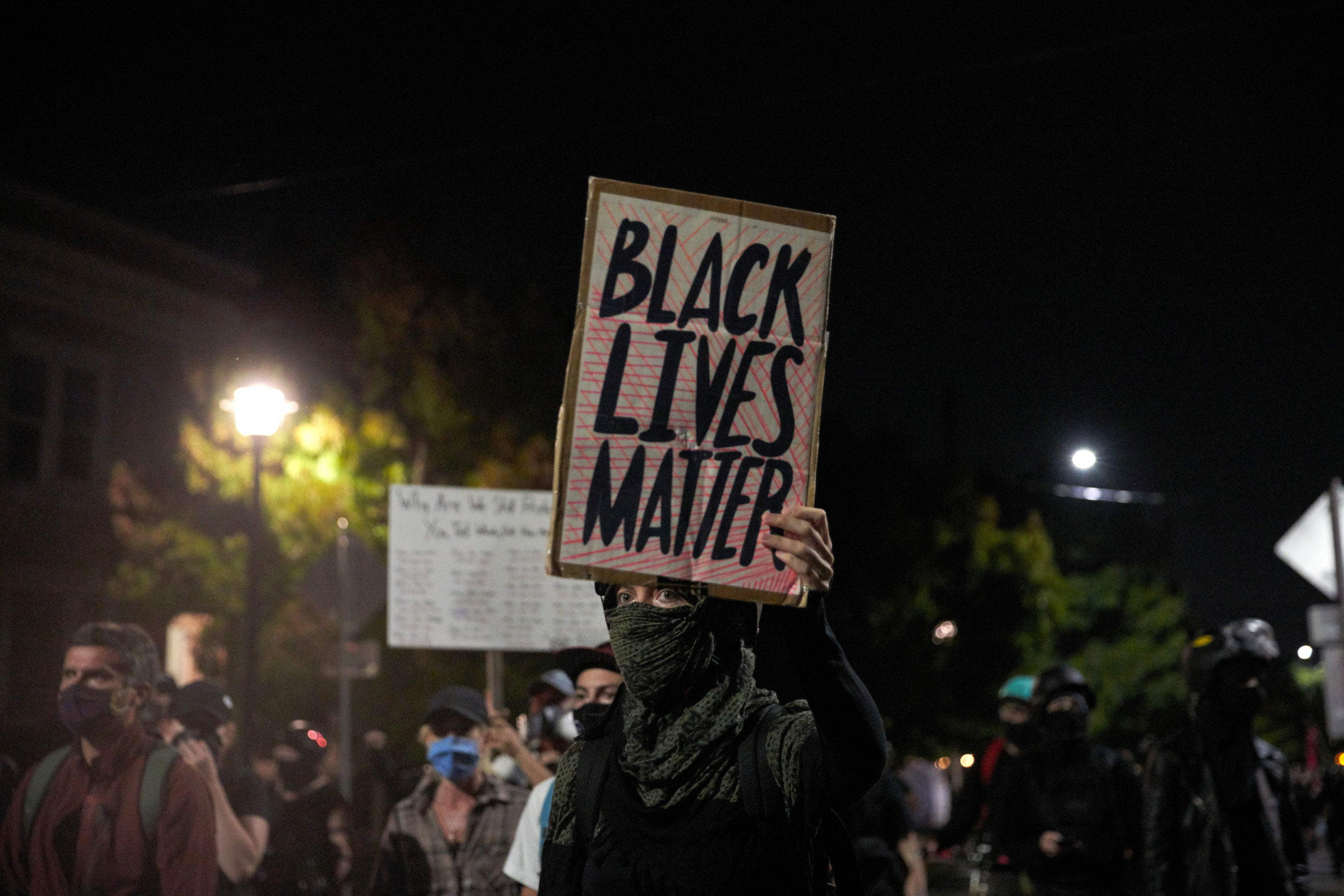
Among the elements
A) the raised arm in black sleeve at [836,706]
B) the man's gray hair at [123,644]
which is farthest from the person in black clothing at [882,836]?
the raised arm in black sleeve at [836,706]

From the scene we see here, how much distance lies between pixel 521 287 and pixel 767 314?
754 inches

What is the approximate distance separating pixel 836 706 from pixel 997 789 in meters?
6.12

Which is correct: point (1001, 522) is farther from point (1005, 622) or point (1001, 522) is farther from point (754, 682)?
point (754, 682)

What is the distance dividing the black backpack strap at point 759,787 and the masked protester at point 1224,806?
463 centimetres

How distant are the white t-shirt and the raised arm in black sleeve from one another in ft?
7.71

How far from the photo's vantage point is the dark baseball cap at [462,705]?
771 centimetres

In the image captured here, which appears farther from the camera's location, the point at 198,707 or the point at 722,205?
the point at 198,707

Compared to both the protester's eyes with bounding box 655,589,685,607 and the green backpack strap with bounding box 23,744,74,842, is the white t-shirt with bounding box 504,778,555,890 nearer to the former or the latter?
the green backpack strap with bounding box 23,744,74,842

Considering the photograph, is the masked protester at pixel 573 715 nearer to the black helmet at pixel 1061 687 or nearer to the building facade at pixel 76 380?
the black helmet at pixel 1061 687

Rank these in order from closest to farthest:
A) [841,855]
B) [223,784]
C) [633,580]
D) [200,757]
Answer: [841,855]
[633,580]
[200,757]
[223,784]

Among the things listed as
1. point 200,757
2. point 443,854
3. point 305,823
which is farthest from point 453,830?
point 305,823

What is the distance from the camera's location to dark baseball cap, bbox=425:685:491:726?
7.71m

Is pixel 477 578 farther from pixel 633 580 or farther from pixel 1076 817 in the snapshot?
pixel 633 580

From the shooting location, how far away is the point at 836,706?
3.04 m
